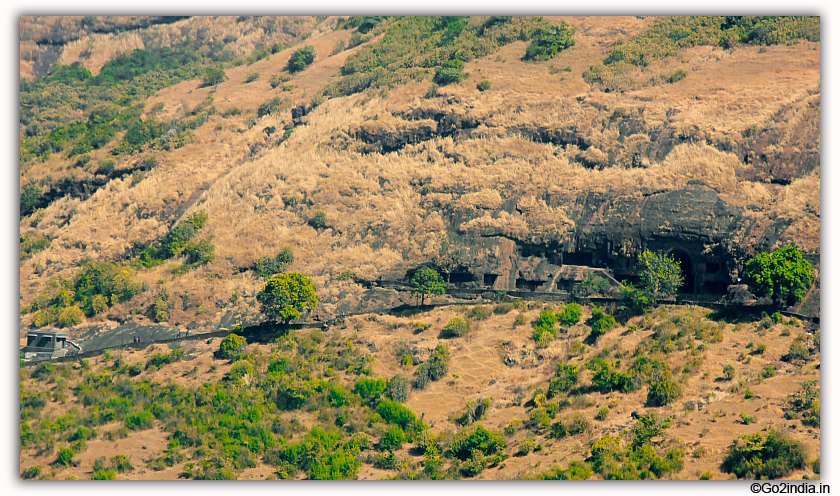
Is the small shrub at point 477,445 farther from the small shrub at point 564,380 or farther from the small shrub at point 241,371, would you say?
the small shrub at point 241,371

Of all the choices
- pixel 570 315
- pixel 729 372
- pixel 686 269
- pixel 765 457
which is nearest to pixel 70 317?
pixel 570 315

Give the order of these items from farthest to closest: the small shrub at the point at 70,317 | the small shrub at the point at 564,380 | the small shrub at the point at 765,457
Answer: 1. the small shrub at the point at 70,317
2. the small shrub at the point at 564,380
3. the small shrub at the point at 765,457

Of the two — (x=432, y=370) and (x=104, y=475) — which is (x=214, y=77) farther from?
(x=104, y=475)

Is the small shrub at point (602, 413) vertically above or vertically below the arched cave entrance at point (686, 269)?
below

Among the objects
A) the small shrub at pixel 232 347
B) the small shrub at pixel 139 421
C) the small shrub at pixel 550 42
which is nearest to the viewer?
the small shrub at pixel 139 421

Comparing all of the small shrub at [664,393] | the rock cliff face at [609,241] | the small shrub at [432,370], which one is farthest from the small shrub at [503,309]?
the small shrub at [664,393]

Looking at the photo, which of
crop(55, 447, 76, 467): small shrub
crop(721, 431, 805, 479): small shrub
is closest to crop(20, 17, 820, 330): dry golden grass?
crop(721, 431, 805, 479): small shrub

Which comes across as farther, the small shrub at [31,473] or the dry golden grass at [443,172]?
the dry golden grass at [443,172]

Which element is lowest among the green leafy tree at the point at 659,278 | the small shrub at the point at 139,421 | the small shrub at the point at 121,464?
the small shrub at the point at 139,421
